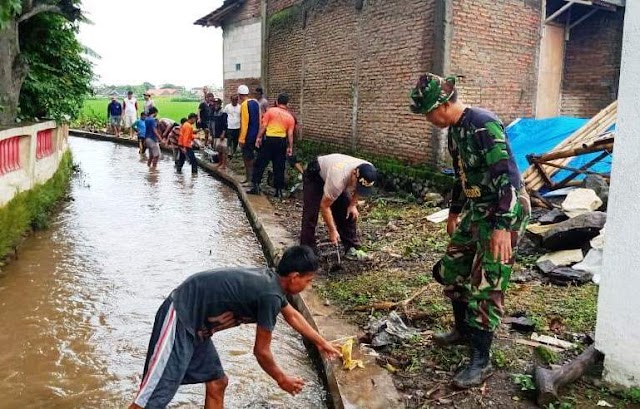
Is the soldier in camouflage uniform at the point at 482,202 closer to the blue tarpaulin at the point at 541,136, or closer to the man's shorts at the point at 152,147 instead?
the blue tarpaulin at the point at 541,136

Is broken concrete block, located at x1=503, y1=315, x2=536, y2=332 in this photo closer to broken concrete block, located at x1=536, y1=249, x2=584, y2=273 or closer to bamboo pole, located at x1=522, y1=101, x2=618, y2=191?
broken concrete block, located at x1=536, y1=249, x2=584, y2=273

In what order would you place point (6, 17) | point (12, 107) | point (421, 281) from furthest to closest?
point (12, 107) < point (421, 281) < point (6, 17)

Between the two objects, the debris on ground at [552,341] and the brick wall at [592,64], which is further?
the brick wall at [592,64]

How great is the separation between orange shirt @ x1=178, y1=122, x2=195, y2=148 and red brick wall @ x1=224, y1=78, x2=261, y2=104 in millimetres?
4781

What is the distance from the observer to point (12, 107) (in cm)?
834

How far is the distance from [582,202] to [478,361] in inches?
167

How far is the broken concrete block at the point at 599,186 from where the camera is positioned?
717 cm

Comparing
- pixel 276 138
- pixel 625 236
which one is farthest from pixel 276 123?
pixel 625 236

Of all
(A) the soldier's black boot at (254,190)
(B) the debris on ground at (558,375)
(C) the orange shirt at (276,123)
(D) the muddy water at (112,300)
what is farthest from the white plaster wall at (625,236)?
(A) the soldier's black boot at (254,190)

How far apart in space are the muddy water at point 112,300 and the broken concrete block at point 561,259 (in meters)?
2.66

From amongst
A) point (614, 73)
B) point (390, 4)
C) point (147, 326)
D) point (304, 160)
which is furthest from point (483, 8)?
point (147, 326)

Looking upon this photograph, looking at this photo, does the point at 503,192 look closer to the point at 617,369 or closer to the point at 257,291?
the point at 617,369

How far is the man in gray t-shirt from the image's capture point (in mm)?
2803

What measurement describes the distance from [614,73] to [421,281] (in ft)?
27.9
